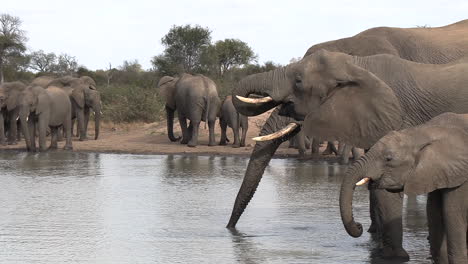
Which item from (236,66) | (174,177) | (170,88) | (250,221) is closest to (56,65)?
(236,66)

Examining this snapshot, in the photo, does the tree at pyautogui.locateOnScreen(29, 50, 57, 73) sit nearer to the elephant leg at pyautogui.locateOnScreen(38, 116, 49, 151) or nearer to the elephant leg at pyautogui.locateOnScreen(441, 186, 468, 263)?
the elephant leg at pyautogui.locateOnScreen(38, 116, 49, 151)

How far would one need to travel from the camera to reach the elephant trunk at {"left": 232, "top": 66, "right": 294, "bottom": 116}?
24.5ft

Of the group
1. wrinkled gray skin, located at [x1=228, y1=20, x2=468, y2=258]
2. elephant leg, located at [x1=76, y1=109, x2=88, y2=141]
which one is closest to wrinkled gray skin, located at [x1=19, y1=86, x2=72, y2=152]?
elephant leg, located at [x1=76, y1=109, x2=88, y2=141]

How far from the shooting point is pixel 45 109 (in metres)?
21.4

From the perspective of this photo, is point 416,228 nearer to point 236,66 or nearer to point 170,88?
point 170,88

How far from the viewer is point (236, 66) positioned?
52062 millimetres

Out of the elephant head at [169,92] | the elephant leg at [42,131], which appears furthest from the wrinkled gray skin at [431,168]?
the elephant head at [169,92]

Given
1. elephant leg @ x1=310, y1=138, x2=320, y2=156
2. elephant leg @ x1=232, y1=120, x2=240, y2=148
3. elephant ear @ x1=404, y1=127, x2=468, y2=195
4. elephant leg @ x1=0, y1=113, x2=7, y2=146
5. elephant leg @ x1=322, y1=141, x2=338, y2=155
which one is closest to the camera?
elephant ear @ x1=404, y1=127, x2=468, y2=195

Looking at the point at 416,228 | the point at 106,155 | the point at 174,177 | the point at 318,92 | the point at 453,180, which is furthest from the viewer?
the point at 106,155

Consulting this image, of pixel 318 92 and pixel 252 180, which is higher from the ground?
pixel 318 92

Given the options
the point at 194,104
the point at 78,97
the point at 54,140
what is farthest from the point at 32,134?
the point at 78,97

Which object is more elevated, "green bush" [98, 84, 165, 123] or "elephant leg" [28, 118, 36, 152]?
"green bush" [98, 84, 165, 123]

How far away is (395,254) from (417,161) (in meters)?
1.54

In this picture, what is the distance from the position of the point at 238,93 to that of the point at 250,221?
196 centimetres
